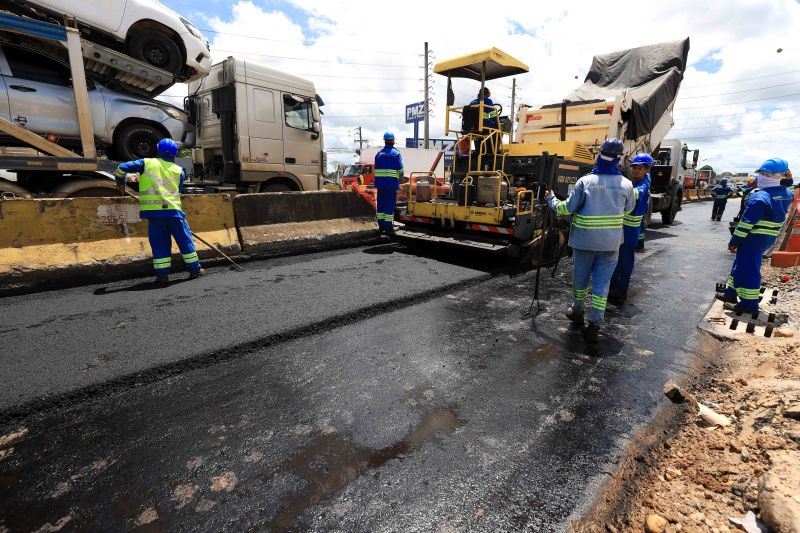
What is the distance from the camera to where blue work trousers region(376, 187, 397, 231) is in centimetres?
735

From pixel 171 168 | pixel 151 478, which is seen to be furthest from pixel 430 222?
pixel 151 478

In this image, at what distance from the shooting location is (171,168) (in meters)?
4.84

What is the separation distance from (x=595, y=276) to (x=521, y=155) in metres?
3.64

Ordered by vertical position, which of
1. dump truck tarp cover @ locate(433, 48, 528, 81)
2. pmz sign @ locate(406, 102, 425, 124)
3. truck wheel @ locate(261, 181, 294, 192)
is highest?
pmz sign @ locate(406, 102, 425, 124)

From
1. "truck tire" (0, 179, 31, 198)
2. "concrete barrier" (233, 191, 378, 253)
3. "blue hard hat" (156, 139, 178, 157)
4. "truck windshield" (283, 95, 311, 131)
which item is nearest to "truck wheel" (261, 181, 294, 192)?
"truck windshield" (283, 95, 311, 131)

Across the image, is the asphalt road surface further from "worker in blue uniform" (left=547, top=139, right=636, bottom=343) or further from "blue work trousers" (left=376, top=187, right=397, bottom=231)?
"blue work trousers" (left=376, top=187, right=397, bottom=231)

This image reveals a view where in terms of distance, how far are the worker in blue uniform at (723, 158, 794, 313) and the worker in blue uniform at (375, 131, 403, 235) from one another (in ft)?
15.7

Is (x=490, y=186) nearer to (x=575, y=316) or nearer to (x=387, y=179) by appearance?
(x=387, y=179)

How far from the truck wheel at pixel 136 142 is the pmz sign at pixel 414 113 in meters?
27.6

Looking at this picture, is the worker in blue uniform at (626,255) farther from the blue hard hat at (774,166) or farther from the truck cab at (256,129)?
the truck cab at (256,129)

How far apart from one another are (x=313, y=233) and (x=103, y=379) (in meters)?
4.33

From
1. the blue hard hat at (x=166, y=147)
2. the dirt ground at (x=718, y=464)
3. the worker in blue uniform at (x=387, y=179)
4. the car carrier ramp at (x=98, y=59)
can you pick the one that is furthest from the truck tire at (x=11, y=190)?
the dirt ground at (x=718, y=464)

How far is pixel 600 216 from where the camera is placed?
3604 mm

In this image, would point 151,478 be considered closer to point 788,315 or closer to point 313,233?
point 313,233
